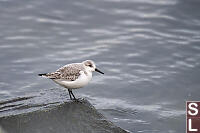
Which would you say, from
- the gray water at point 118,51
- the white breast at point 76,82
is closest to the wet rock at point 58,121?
the white breast at point 76,82

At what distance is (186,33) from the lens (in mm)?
17172

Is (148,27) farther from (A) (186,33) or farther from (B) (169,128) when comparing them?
A: (B) (169,128)

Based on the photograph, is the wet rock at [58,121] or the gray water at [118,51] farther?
the gray water at [118,51]

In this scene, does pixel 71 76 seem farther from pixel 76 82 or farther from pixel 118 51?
pixel 118 51

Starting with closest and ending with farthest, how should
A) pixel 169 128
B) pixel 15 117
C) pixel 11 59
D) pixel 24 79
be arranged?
pixel 15 117, pixel 169 128, pixel 24 79, pixel 11 59

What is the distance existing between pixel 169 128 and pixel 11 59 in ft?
20.7

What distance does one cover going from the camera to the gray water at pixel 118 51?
42.7ft

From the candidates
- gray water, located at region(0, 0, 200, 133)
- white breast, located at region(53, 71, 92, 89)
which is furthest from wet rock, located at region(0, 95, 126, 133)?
gray water, located at region(0, 0, 200, 133)

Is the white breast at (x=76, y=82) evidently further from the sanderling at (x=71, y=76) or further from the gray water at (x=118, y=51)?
the gray water at (x=118, y=51)

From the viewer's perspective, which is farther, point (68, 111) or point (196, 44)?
point (196, 44)

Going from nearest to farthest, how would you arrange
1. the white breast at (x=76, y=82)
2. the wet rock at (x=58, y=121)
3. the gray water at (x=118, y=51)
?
the wet rock at (x=58, y=121) < the white breast at (x=76, y=82) < the gray water at (x=118, y=51)

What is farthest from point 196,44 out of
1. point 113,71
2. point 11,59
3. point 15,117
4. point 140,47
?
point 15,117

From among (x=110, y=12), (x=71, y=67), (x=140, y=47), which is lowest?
(x=71, y=67)

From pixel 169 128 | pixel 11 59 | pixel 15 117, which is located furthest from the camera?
pixel 11 59
